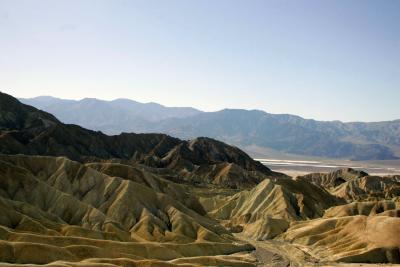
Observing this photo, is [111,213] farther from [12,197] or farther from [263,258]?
[263,258]

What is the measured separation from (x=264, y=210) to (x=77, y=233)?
7826 cm

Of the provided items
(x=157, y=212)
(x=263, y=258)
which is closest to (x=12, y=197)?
(x=157, y=212)

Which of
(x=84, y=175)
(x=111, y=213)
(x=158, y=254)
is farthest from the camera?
(x=84, y=175)

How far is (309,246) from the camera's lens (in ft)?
431

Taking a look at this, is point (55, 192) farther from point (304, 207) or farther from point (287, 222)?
point (304, 207)

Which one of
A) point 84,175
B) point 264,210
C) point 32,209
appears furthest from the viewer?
point 264,210

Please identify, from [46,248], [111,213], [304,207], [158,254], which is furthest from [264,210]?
[46,248]

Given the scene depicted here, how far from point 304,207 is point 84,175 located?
73958 mm

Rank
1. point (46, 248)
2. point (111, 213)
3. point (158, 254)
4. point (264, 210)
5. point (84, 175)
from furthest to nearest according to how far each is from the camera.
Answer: point (264, 210)
point (84, 175)
point (111, 213)
point (158, 254)
point (46, 248)

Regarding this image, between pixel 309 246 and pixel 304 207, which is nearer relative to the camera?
pixel 309 246

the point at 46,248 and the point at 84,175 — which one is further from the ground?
the point at 84,175

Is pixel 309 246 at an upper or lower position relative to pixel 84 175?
lower

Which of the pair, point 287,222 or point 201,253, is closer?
point 201,253

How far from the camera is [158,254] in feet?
360
